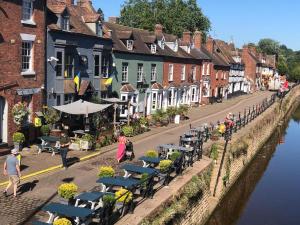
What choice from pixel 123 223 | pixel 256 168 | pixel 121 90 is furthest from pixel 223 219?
pixel 121 90

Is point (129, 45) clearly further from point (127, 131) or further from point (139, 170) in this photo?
point (139, 170)

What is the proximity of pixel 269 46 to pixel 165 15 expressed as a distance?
341 ft

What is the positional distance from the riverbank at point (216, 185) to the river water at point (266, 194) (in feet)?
1.90

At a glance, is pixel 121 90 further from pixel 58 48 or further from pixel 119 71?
pixel 58 48

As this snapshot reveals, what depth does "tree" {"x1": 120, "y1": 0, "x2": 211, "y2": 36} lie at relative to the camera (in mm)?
69812

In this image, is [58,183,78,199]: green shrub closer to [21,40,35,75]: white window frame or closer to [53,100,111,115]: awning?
[53,100,111,115]: awning

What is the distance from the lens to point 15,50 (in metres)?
21.2

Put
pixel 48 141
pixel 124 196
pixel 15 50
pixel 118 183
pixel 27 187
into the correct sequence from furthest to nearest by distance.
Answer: pixel 48 141
pixel 15 50
pixel 27 187
pixel 118 183
pixel 124 196

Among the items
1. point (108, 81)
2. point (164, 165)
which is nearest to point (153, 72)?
point (108, 81)

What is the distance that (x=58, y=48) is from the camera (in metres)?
25.0

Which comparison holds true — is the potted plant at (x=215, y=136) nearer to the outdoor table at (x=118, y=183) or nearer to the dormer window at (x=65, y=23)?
the dormer window at (x=65, y=23)

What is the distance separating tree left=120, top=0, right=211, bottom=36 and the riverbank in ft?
118

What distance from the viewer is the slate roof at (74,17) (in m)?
24.9

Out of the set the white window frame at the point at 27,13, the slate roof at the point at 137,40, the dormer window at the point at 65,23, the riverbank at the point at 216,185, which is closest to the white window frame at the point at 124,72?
the slate roof at the point at 137,40
